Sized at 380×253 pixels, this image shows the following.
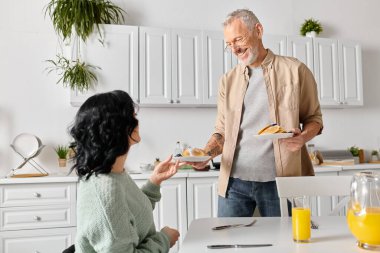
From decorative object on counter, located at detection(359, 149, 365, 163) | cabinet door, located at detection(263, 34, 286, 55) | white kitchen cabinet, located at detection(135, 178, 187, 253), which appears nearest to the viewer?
white kitchen cabinet, located at detection(135, 178, 187, 253)

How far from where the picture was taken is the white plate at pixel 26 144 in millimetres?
2965

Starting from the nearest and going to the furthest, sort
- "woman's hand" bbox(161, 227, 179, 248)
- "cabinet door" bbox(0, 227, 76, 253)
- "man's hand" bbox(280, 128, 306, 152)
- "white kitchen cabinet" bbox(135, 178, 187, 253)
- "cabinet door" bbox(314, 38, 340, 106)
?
1. "woman's hand" bbox(161, 227, 179, 248)
2. "man's hand" bbox(280, 128, 306, 152)
3. "cabinet door" bbox(0, 227, 76, 253)
4. "white kitchen cabinet" bbox(135, 178, 187, 253)
5. "cabinet door" bbox(314, 38, 340, 106)

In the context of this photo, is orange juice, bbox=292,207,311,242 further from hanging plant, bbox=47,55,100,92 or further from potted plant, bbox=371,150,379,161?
potted plant, bbox=371,150,379,161

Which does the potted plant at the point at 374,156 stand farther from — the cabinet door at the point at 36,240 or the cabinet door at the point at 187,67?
the cabinet door at the point at 36,240

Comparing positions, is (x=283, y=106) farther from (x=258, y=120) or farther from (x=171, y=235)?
(x=171, y=235)

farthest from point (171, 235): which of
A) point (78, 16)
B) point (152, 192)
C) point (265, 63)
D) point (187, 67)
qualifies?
point (78, 16)

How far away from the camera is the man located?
1.60 metres

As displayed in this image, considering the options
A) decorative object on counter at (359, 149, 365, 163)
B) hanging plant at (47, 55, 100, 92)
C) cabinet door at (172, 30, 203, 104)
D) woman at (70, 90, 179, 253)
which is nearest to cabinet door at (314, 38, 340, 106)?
decorative object on counter at (359, 149, 365, 163)

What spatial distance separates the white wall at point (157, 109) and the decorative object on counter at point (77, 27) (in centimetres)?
27

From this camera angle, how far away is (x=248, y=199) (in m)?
1.62

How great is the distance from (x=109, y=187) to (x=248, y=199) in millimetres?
845

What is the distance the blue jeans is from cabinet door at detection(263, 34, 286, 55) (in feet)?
6.35

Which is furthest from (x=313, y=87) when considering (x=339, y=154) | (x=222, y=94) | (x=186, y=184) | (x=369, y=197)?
(x=339, y=154)

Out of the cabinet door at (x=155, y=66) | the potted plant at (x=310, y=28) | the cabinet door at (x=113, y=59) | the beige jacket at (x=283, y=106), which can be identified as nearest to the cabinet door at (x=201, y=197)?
the cabinet door at (x=155, y=66)
